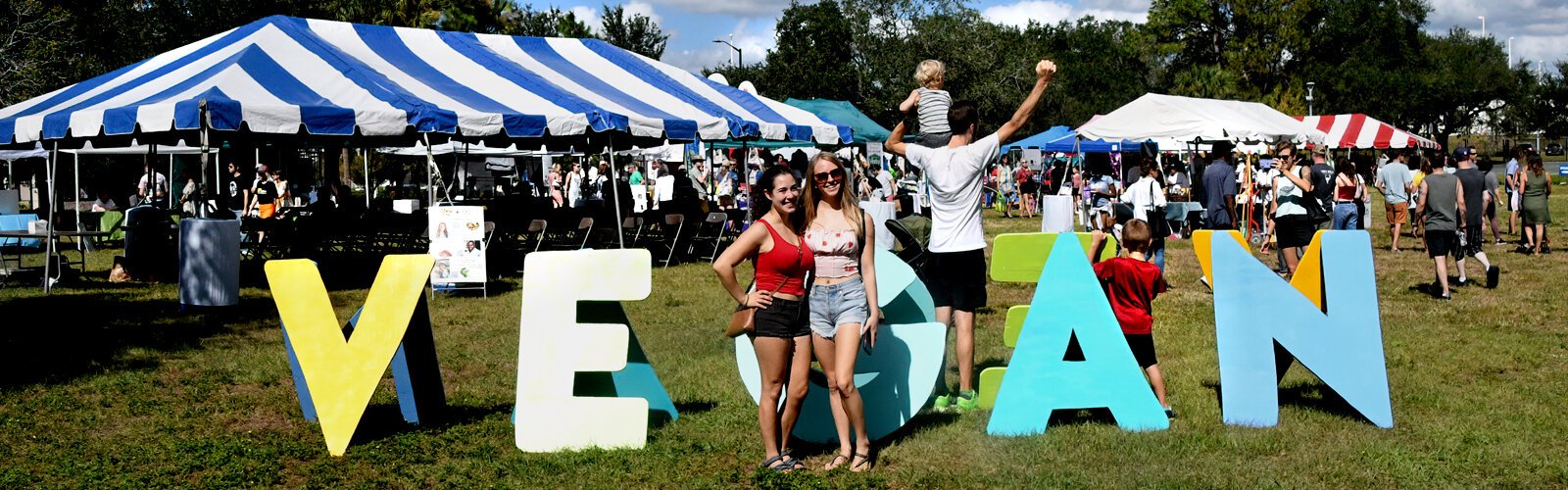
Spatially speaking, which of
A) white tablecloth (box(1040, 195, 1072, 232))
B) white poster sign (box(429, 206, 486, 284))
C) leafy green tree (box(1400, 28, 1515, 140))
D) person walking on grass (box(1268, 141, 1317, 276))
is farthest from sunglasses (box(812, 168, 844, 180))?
leafy green tree (box(1400, 28, 1515, 140))

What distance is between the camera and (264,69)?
13820 mm

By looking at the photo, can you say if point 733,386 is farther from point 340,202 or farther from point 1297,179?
point 340,202

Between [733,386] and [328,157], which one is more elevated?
[328,157]

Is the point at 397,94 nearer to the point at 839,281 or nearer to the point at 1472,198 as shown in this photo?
the point at 839,281

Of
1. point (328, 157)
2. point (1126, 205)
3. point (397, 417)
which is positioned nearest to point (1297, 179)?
point (1126, 205)

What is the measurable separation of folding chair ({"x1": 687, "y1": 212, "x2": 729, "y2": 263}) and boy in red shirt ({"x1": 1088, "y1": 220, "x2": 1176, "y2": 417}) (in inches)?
403

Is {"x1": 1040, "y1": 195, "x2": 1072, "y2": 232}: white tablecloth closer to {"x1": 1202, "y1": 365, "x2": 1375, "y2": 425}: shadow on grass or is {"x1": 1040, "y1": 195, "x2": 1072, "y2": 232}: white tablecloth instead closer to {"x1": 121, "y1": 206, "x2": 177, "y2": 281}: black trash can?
{"x1": 1202, "y1": 365, "x2": 1375, "y2": 425}: shadow on grass

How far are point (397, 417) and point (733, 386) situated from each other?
1.86 metres

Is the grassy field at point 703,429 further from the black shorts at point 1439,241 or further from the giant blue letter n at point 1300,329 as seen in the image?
the black shorts at point 1439,241

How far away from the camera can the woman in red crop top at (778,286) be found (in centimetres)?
523

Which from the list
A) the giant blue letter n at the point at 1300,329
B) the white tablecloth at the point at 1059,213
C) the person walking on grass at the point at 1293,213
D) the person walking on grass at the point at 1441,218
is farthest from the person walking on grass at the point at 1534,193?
the giant blue letter n at the point at 1300,329

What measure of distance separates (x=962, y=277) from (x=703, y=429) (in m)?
A: 1.47

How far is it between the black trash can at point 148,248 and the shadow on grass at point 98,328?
29.8 inches

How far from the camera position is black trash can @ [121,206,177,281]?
1434 cm
